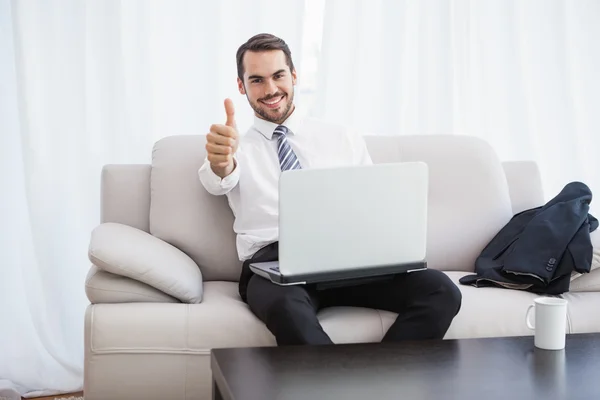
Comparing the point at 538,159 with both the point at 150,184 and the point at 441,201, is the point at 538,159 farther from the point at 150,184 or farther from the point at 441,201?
the point at 150,184

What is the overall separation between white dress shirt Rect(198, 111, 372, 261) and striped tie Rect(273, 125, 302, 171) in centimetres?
2

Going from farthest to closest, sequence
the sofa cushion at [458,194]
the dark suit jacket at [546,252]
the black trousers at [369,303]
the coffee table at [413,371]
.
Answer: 1. the sofa cushion at [458,194]
2. the dark suit jacket at [546,252]
3. the black trousers at [369,303]
4. the coffee table at [413,371]

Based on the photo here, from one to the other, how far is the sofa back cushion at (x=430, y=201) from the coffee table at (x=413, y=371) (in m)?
0.91

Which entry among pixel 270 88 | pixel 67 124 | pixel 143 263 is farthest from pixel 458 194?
pixel 67 124

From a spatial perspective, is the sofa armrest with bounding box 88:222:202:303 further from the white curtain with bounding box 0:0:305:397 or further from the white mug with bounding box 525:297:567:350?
the white mug with bounding box 525:297:567:350

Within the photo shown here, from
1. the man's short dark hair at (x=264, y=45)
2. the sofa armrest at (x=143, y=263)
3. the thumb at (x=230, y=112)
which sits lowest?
the sofa armrest at (x=143, y=263)

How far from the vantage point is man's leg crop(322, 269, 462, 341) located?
196cm

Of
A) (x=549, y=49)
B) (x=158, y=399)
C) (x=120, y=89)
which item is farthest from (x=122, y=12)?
(x=549, y=49)

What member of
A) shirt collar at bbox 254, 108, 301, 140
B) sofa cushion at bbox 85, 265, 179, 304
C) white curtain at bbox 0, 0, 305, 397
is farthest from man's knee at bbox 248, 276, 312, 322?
white curtain at bbox 0, 0, 305, 397

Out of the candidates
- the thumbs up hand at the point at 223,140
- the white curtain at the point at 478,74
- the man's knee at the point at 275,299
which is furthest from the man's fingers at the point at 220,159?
the white curtain at the point at 478,74

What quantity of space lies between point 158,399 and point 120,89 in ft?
4.58

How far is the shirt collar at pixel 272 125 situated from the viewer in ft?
8.01

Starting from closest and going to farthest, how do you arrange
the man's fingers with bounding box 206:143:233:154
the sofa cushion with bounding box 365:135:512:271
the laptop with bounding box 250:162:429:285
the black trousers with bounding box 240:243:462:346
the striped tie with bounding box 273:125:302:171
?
1. the laptop with bounding box 250:162:429:285
2. the black trousers with bounding box 240:243:462:346
3. the man's fingers with bounding box 206:143:233:154
4. the striped tie with bounding box 273:125:302:171
5. the sofa cushion with bounding box 365:135:512:271

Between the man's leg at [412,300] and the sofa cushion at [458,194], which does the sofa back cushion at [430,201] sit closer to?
the sofa cushion at [458,194]
